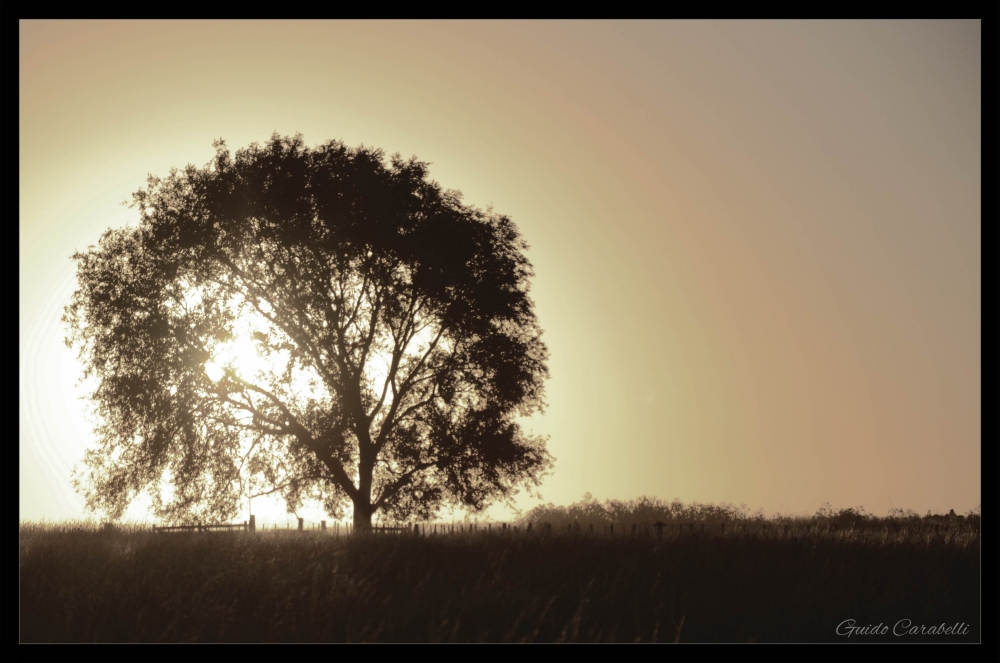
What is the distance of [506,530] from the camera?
91.8 ft

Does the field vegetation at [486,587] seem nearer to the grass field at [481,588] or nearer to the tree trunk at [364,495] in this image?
the grass field at [481,588]

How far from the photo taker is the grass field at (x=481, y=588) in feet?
51.4

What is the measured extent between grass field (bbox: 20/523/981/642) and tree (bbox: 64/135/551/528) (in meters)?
5.97

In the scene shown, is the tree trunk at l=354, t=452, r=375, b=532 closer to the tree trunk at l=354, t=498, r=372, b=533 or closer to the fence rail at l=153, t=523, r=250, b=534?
the tree trunk at l=354, t=498, r=372, b=533

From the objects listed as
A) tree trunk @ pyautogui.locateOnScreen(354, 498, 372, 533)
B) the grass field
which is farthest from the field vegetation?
tree trunk @ pyautogui.locateOnScreen(354, 498, 372, 533)

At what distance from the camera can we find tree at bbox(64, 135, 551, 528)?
30328mm

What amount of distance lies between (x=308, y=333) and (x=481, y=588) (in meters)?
15.2

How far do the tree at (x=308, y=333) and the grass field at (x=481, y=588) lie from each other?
19.6 feet

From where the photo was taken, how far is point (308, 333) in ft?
102

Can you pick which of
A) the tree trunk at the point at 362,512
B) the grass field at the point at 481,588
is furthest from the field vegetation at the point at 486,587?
the tree trunk at the point at 362,512

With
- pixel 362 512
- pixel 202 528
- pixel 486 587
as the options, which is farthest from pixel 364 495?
pixel 486 587

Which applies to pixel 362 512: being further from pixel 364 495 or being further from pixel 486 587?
pixel 486 587

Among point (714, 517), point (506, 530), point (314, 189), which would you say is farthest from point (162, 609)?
point (714, 517)

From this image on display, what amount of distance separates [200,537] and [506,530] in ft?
30.5
